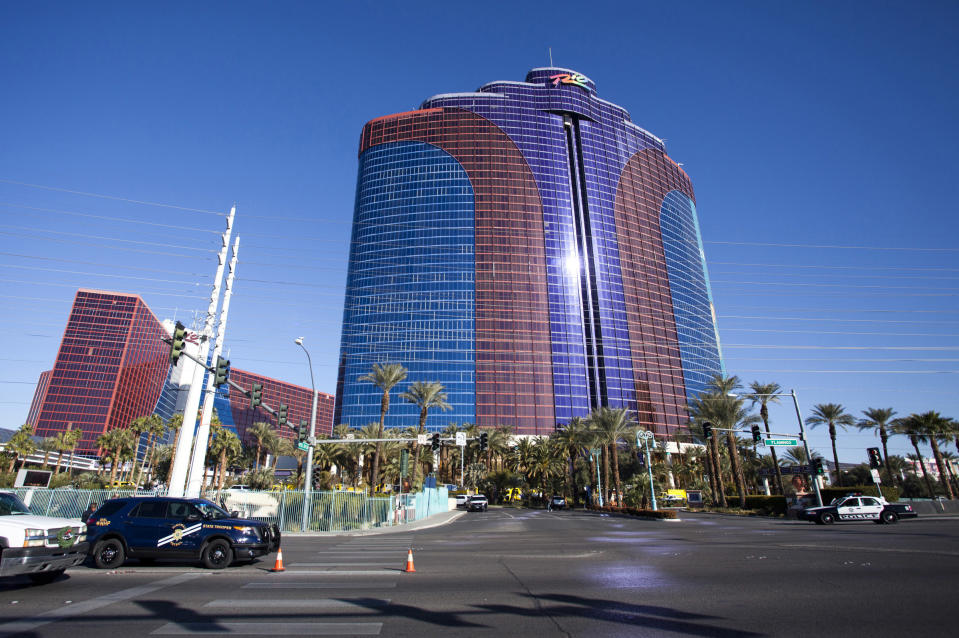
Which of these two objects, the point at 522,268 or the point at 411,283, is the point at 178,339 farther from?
the point at 522,268

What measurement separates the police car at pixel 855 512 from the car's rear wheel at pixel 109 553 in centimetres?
3233

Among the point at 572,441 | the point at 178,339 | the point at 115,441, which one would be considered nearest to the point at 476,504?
the point at 572,441

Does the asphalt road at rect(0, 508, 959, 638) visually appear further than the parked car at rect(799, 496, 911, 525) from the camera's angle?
No

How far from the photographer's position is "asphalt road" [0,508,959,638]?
676cm

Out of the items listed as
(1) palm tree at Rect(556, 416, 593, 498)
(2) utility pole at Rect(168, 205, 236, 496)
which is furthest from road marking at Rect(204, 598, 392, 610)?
(1) palm tree at Rect(556, 416, 593, 498)

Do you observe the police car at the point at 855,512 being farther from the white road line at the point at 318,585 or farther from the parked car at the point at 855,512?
the white road line at the point at 318,585

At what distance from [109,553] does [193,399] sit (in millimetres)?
18931

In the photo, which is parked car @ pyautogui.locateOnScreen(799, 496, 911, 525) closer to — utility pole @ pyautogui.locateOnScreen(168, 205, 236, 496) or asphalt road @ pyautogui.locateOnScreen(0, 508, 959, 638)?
asphalt road @ pyautogui.locateOnScreen(0, 508, 959, 638)

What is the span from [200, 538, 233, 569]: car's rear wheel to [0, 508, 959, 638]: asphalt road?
0.37 m

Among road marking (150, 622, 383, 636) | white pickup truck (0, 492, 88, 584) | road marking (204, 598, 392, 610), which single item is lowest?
road marking (204, 598, 392, 610)

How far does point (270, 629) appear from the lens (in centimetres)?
679

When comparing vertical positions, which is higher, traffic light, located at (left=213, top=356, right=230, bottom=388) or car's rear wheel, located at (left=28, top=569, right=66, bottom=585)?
traffic light, located at (left=213, top=356, right=230, bottom=388)

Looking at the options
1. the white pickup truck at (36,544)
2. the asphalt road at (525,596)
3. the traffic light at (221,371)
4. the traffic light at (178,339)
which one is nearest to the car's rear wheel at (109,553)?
the asphalt road at (525,596)

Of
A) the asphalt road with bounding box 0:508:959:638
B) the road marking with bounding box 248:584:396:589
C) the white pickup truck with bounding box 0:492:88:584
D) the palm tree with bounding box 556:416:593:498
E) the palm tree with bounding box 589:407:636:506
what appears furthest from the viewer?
the palm tree with bounding box 556:416:593:498
